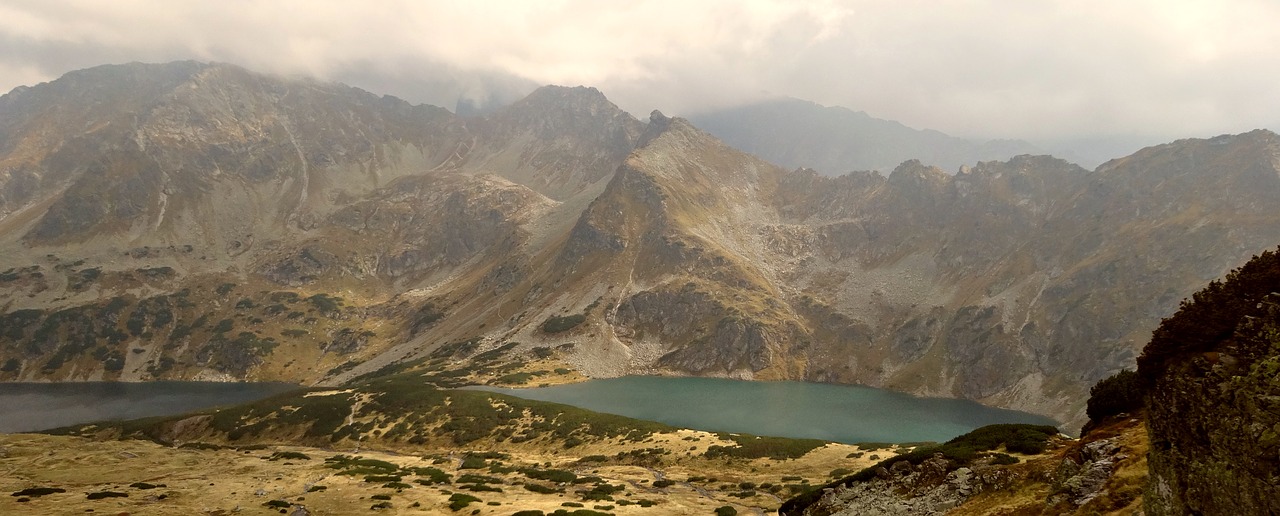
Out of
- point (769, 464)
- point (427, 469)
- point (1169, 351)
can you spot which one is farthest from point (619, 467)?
point (1169, 351)

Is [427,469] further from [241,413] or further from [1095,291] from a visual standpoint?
[1095,291]

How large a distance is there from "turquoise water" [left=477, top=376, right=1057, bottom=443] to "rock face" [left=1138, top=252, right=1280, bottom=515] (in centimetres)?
10712

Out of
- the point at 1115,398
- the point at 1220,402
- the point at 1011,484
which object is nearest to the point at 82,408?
the point at 1011,484

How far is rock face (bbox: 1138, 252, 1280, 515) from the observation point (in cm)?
1077

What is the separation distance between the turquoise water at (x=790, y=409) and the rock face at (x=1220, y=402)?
10712 centimetres

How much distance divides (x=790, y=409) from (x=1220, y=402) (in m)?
149

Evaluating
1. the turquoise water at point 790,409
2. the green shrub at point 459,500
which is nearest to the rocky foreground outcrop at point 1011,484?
the green shrub at point 459,500

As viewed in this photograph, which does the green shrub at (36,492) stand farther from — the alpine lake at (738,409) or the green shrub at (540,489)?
the alpine lake at (738,409)

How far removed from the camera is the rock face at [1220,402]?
35.3ft

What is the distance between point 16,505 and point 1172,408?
200 feet

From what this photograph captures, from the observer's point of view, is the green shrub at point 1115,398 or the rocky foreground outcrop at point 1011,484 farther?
the green shrub at point 1115,398

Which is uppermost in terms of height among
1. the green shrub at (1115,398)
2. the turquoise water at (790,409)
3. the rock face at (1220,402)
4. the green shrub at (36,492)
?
the rock face at (1220,402)

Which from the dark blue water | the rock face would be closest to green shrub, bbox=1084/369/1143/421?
the rock face

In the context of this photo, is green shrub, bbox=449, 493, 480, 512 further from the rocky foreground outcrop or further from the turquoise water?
the turquoise water
